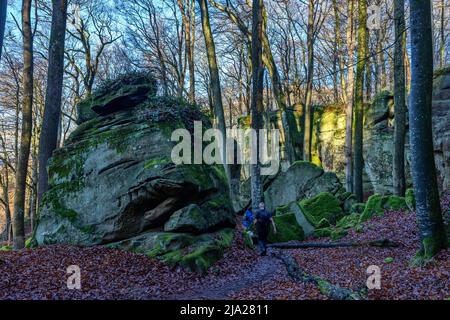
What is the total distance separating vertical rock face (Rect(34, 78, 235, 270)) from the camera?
10047 mm

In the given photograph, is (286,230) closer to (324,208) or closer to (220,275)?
(324,208)

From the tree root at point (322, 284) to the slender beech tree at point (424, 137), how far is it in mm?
2399

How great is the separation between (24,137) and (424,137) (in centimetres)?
1382

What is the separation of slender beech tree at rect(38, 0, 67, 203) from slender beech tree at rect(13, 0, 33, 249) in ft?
8.23

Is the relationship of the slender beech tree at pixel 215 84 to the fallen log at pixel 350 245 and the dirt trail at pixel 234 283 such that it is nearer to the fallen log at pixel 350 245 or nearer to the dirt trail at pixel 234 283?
the fallen log at pixel 350 245

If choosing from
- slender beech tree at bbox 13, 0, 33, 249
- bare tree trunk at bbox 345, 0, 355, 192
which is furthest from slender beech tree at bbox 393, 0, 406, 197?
slender beech tree at bbox 13, 0, 33, 249

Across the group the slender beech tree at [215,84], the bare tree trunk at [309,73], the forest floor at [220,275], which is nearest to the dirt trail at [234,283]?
the forest floor at [220,275]

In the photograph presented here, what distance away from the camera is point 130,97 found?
12219 millimetres

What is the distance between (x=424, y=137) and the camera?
7.88 meters

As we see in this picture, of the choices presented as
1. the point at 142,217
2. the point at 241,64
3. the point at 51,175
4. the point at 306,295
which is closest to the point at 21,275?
the point at 142,217

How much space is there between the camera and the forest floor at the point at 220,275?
664cm

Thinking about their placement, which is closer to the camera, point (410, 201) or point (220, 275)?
point (220, 275)

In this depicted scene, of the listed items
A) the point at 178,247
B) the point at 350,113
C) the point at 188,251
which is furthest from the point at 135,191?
the point at 350,113
